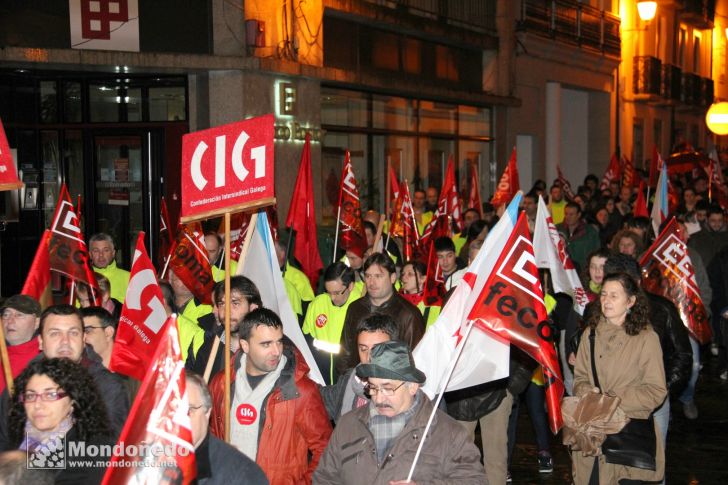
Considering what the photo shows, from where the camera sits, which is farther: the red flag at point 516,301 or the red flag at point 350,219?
the red flag at point 350,219

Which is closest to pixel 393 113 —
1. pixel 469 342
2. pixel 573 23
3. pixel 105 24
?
pixel 105 24

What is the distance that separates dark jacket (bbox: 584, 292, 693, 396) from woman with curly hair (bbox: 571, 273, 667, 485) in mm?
410

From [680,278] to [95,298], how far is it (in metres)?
5.03

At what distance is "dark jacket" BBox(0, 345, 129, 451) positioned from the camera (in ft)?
16.0

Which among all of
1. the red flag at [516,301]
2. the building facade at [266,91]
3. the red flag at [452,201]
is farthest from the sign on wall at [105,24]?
the red flag at [516,301]

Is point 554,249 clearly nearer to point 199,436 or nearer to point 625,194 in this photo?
point 199,436

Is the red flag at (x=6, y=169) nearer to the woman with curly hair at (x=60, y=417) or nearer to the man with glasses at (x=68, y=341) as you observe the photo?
the man with glasses at (x=68, y=341)

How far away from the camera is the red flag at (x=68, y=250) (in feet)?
28.0

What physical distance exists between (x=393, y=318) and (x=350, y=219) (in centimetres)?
546

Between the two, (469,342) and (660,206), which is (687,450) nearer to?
(469,342)

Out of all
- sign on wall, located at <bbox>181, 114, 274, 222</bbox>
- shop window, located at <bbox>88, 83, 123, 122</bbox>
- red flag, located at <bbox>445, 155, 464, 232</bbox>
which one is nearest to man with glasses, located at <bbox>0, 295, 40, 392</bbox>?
sign on wall, located at <bbox>181, 114, 274, 222</bbox>

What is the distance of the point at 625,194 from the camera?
20078 mm

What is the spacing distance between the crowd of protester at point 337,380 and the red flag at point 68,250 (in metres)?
0.18

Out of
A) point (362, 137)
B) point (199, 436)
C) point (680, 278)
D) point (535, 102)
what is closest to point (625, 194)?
point (362, 137)
